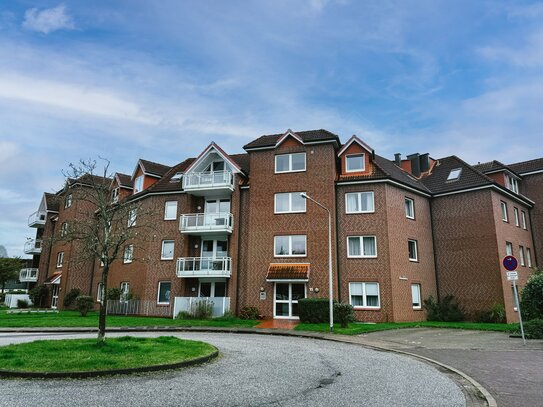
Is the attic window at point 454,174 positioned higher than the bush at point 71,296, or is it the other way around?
the attic window at point 454,174

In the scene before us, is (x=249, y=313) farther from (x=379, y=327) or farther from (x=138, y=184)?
(x=138, y=184)

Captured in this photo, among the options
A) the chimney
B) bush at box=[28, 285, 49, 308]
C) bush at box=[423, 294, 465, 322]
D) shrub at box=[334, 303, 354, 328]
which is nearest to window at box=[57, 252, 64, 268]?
bush at box=[28, 285, 49, 308]

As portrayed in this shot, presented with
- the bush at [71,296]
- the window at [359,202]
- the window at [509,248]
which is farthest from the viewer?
the bush at [71,296]

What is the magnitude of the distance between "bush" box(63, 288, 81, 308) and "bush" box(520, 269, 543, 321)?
3175cm

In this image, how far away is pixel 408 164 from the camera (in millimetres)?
33094

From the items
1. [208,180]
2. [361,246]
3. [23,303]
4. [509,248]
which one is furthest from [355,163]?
[23,303]

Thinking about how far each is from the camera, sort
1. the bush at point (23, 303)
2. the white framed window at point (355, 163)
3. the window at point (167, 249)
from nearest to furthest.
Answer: the white framed window at point (355, 163) → the window at point (167, 249) → the bush at point (23, 303)

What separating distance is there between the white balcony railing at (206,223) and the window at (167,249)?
2.07 m

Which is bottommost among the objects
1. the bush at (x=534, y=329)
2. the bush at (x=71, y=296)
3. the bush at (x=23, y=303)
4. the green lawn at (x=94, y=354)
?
the green lawn at (x=94, y=354)

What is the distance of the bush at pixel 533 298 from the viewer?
62.6 ft

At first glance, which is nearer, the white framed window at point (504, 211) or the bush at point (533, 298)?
the bush at point (533, 298)

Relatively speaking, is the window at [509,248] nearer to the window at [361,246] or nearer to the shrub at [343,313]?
the window at [361,246]

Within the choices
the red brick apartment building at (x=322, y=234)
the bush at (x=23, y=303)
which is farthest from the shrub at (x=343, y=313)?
the bush at (x=23, y=303)

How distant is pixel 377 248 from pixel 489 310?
797 centimetres
